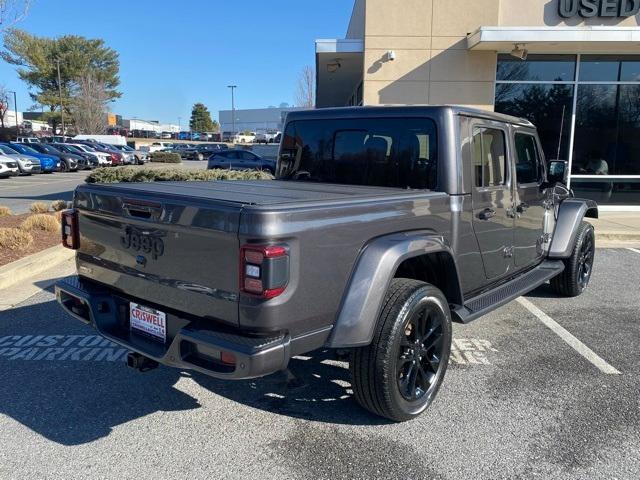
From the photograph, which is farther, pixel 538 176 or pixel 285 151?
pixel 538 176

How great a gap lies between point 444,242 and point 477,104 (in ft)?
31.1

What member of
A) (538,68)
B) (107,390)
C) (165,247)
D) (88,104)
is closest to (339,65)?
(538,68)

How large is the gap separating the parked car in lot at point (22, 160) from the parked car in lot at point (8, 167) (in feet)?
0.85

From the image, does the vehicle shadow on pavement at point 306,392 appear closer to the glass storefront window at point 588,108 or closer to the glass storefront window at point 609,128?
the glass storefront window at point 588,108

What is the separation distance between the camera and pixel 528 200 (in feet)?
15.5

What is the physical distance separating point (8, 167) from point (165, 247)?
25506 mm

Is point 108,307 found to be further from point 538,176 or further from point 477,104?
point 477,104

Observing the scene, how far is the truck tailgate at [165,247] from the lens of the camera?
2596 mm

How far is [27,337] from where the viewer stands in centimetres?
461

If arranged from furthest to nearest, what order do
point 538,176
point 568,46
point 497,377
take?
point 568,46, point 538,176, point 497,377

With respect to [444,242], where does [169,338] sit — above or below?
below

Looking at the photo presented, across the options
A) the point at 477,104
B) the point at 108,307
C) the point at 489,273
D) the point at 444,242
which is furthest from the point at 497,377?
the point at 477,104

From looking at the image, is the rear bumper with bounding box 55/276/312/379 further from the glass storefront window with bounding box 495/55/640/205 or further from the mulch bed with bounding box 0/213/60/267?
the glass storefront window with bounding box 495/55/640/205

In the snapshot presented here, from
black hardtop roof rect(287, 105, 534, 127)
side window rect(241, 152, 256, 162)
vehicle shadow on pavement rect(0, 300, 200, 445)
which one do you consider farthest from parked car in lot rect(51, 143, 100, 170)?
black hardtop roof rect(287, 105, 534, 127)
